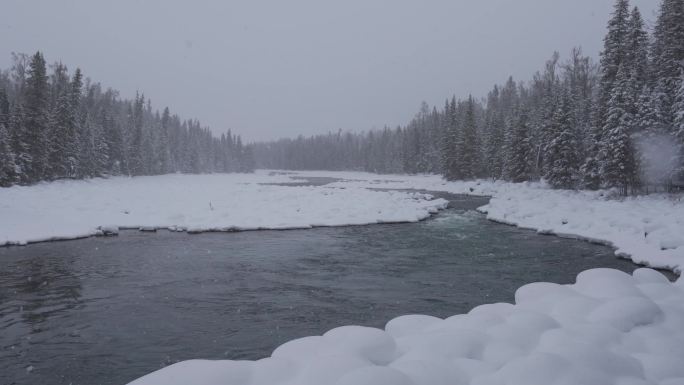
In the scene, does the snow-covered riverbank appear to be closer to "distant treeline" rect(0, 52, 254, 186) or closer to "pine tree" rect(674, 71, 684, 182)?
"pine tree" rect(674, 71, 684, 182)

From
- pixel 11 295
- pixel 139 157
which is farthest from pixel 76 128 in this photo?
pixel 11 295

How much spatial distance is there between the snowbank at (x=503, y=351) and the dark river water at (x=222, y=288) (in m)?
2.50

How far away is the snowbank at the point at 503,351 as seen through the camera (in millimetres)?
3605

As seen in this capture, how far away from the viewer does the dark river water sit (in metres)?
6.47

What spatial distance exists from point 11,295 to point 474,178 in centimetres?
5528

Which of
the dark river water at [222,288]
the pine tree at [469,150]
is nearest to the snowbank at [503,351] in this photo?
the dark river water at [222,288]

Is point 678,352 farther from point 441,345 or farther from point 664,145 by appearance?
point 664,145

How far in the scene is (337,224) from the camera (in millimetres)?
20781

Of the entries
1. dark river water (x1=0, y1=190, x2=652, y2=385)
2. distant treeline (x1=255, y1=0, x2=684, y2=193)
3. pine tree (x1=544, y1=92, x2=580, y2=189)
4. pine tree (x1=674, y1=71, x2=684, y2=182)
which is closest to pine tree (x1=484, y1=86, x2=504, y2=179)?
distant treeline (x1=255, y1=0, x2=684, y2=193)

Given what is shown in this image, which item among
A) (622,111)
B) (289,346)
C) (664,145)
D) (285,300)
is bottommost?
(285,300)

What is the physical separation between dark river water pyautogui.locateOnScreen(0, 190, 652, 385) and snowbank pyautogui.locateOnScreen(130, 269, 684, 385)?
2.50 m

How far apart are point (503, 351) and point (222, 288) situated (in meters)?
7.72

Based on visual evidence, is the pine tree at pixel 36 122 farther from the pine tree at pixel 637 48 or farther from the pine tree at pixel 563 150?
the pine tree at pixel 637 48

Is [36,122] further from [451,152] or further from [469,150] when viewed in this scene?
[469,150]
